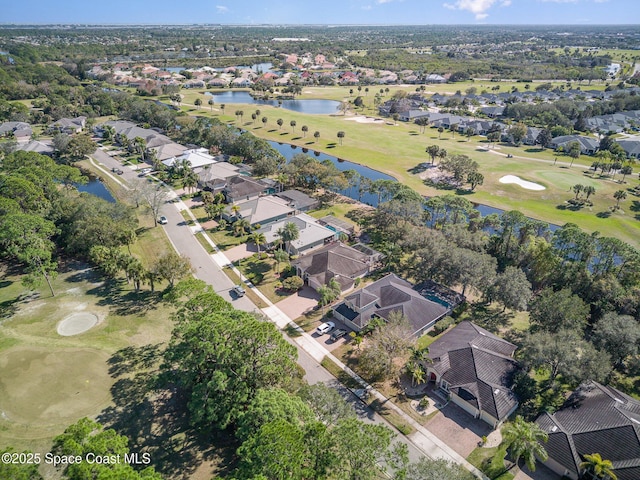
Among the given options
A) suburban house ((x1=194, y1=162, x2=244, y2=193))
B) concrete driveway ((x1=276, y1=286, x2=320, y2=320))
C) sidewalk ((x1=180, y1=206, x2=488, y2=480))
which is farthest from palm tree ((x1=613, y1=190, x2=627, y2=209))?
suburban house ((x1=194, y1=162, x2=244, y2=193))

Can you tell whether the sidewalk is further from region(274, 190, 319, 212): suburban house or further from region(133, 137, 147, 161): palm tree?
region(133, 137, 147, 161): palm tree

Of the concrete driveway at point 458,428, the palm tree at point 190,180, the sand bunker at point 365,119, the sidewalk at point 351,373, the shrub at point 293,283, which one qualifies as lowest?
the concrete driveway at point 458,428

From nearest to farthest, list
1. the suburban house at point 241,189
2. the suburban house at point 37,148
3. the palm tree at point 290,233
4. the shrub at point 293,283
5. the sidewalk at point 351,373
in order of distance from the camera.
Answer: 1. the sidewalk at point 351,373
2. the shrub at point 293,283
3. the palm tree at point 290,233
4. the suburban house at point 241,189
5. the suburban house at point 37,148

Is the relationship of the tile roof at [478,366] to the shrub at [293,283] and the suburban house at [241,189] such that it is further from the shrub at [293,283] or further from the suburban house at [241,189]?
the suburban house at [241,189]

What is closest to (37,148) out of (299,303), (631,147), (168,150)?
(168,150)

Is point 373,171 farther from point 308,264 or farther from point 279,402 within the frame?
point 279,402

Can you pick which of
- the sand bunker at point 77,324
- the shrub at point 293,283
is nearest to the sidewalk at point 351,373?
the shrub at point 293,283

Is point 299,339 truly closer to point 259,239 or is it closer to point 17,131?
point 259,239
